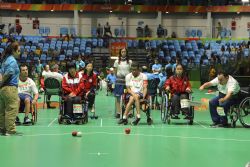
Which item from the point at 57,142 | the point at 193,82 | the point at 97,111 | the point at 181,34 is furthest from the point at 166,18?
the point at 57,142

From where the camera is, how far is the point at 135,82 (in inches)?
420

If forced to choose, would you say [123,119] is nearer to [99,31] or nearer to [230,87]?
[230,87]

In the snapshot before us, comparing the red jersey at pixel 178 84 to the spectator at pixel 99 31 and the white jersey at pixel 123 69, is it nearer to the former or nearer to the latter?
the white jersey at pixel 123 69

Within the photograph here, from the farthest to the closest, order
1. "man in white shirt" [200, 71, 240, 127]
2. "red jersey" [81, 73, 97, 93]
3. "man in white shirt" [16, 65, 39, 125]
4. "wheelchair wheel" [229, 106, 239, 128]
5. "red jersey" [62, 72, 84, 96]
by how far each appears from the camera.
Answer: "red jersey" [81, 73, 97, 93] → "red jersey" [62, 72, 84, 96] → "wheelchair wheel" [229, 106, 239, 128] → "man in white shirt" [200, 71, 240, 127] → "man in white shirt" [16, 65, 39, 125]

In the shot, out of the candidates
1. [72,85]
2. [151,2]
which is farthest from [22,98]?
[151,2]

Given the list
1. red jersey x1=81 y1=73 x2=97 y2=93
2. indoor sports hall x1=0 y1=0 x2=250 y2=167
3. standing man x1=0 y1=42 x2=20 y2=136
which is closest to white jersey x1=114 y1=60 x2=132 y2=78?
indoor sports hall x1=0 y1=0 x2=250 y2=167

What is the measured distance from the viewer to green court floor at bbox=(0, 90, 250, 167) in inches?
254

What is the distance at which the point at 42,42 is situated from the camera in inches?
1287

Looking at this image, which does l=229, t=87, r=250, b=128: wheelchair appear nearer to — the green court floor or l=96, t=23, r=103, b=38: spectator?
the green court floor

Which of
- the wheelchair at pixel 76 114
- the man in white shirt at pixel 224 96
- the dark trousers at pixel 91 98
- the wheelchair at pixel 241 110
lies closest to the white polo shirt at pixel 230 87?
the man in white shirt at pixel 224 96

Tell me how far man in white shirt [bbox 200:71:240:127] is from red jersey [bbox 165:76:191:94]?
0.48 meters

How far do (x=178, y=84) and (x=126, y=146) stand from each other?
339 cm

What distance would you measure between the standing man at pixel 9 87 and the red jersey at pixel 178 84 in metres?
3.48

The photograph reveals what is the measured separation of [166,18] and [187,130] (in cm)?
2946
